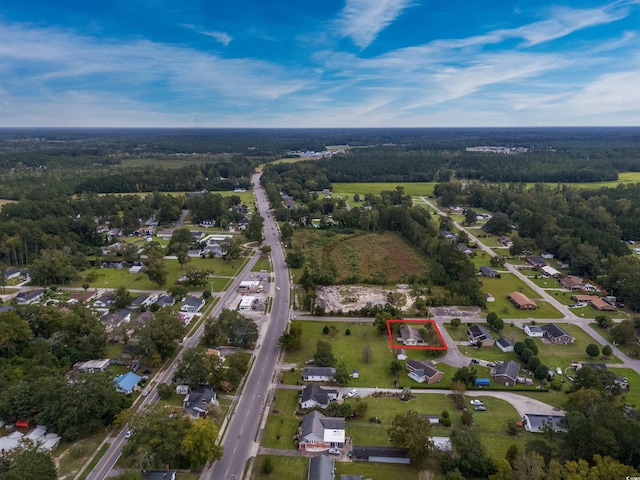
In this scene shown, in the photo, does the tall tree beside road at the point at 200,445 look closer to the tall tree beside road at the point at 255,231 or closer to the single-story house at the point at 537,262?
the tall tree beside road at the point at 255,231

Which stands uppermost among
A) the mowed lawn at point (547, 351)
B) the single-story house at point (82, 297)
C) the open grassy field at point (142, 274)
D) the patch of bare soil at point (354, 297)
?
the single-story house at point (82, 297)

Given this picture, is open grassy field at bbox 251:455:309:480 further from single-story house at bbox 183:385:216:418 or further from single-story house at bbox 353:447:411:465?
single-story house at bbox 183:385:216:418

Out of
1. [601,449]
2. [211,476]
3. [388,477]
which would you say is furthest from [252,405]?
[601,449]

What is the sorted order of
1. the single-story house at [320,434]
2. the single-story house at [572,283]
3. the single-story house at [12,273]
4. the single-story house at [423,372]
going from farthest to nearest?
the single-story house at [12,273] < the single-story house at [572,283] < the single-story house at [423,372] < the single-story house at [320,434]

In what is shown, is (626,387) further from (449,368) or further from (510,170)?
(510,170)

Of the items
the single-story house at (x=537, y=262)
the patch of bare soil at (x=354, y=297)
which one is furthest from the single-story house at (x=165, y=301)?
the single-story house at (x=537, y=262)

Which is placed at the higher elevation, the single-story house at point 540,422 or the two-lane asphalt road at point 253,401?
the single-story house at point 540,422

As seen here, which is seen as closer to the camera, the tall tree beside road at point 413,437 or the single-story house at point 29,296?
the tall tree beside road at point 413,437

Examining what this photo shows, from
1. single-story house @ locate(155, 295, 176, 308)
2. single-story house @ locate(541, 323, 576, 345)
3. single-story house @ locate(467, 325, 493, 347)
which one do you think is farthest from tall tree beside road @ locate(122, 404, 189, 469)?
single-story house @ locate(541, 323, 576, 345)
